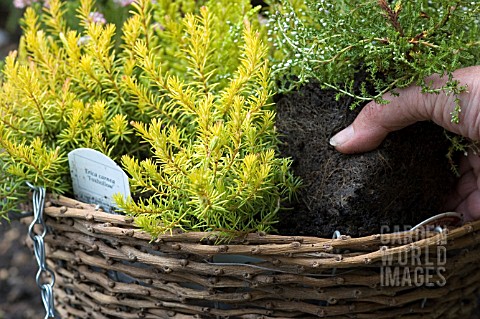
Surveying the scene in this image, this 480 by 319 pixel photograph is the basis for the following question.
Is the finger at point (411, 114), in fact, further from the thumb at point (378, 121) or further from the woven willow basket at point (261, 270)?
the woven willow basket at point (261, 270)

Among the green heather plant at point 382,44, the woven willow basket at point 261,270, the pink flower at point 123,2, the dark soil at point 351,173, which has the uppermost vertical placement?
the pink flower at point 123,2

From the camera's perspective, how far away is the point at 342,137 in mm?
989

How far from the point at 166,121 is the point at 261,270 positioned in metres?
0.33

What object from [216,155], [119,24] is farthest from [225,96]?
[119,24]

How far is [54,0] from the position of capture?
→ 3.70 ft

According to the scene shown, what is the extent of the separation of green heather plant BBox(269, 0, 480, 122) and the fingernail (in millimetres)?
50

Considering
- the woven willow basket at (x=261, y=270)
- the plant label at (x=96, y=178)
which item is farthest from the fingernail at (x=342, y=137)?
the plant label at (x=96, y=178)

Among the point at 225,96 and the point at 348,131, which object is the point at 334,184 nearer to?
the point at 348,131

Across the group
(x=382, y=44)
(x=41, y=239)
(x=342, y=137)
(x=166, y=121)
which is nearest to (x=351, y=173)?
(x=342, y=137)

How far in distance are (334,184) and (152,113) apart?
1.13 ft

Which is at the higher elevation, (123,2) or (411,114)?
(123,2)

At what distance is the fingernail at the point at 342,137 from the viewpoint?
98cm

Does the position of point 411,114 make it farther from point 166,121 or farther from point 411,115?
point 166,121

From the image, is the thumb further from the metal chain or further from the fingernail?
the metal chain
